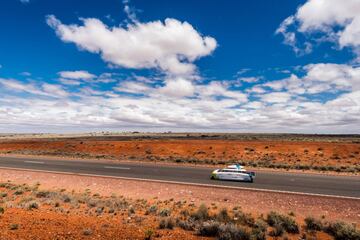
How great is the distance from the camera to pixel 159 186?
17922mm

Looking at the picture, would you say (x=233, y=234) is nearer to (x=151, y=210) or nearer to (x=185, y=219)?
(x=185, y=219)

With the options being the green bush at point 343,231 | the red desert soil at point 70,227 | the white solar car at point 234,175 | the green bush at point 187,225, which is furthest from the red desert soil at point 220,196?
the red desert soil at point 70,227

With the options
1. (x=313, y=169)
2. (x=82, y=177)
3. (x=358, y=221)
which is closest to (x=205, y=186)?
(x=358, y=221)

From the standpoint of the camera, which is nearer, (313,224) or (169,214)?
(313,224)

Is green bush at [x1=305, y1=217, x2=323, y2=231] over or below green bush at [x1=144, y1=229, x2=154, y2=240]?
below

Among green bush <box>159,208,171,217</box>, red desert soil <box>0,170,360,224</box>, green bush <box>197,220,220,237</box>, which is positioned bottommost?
red desert soil <box>0,170,360,224</box>

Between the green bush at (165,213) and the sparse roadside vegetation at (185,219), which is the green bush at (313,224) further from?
the green bush at (165,213)

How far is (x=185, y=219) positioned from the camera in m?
10.8

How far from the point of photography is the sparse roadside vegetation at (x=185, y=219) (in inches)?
353

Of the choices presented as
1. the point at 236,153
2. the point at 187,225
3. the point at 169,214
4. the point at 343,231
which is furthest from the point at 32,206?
the point at 236,153

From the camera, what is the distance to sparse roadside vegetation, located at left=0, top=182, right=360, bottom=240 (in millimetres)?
8961

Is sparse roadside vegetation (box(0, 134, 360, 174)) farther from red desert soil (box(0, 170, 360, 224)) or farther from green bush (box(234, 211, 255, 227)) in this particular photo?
green bush (box(234, 211, 255, 227))

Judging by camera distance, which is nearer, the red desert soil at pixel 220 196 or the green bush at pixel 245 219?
the green bush at pixel 245 219

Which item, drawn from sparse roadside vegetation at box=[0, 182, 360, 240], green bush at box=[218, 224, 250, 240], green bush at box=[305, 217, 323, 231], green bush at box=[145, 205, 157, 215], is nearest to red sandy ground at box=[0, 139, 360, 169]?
sparse roadside vegetation at box=[0, 182, 360, 240]
